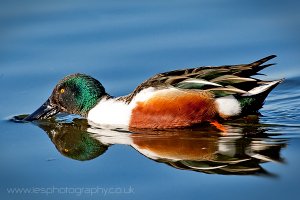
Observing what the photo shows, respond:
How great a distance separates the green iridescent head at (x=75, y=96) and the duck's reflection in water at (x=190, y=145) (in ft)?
0.70

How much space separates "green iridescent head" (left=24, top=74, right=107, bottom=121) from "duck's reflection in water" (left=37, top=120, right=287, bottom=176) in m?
0.21

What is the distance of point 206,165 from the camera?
22.7 feet

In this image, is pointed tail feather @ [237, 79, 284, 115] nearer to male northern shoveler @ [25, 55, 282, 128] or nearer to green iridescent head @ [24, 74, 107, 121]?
male northern shoveler @ [25, 55, 282, 128]

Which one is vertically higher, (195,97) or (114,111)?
(195,97)

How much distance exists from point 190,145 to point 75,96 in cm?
172

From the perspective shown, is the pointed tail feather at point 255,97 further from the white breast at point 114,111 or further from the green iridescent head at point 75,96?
the green iridescent head at point 75,96

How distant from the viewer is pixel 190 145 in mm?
7523

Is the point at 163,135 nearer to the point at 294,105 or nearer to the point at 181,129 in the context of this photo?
the point at 181,129

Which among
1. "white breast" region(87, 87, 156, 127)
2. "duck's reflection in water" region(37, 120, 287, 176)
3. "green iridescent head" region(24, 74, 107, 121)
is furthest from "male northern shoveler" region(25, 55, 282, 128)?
"green iridescent head" region(24, 74, 107, 121)

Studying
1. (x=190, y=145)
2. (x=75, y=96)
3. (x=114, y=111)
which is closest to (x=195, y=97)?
(x=190, y=145)

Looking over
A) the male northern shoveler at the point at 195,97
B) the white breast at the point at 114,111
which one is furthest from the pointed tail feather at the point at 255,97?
the white breast at the point at 114,111

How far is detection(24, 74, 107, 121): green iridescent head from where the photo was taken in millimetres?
8539

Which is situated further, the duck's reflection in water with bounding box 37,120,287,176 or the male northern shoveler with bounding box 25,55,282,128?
the male northern shoveler with bounding box 25,55,282,128

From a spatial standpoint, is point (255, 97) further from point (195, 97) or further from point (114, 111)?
point (114, 111)
